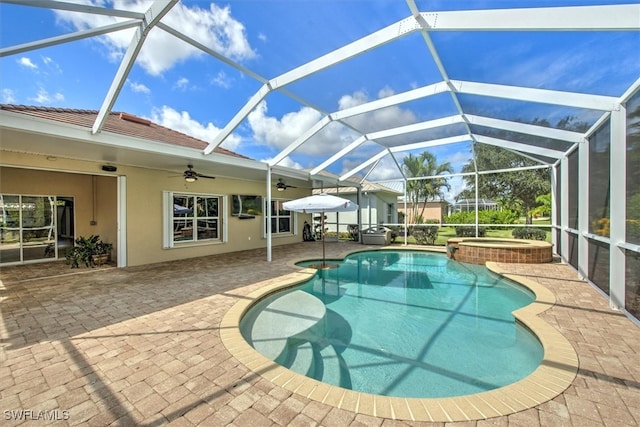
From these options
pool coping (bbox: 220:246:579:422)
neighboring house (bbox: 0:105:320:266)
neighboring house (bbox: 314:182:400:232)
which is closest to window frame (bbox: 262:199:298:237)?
neighboring house (bbox: 0:105:320:266)

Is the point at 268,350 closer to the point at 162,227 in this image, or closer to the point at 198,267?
the point at 198,267

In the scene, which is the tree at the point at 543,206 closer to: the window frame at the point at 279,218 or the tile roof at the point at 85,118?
the window frame at the point at 279,218

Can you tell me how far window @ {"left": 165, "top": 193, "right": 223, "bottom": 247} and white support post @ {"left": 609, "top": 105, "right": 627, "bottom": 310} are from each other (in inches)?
442

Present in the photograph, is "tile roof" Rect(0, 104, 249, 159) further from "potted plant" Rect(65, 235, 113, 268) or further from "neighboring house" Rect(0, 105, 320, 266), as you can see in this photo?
"potted plant" Rect(65, 235, 113, 268)

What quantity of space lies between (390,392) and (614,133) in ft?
17.7

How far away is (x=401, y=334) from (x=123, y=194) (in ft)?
29.2

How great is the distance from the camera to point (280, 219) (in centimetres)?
1493

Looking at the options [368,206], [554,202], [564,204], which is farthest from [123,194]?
[554,202]

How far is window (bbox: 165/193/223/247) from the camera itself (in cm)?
992

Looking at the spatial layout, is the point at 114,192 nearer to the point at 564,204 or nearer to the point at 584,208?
the point at 584,208

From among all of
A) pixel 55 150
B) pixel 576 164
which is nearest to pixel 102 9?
pixel 55 150

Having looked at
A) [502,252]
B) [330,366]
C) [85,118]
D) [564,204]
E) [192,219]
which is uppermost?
[85,118]

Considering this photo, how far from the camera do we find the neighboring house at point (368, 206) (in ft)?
56.9

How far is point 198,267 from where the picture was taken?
866 cm
